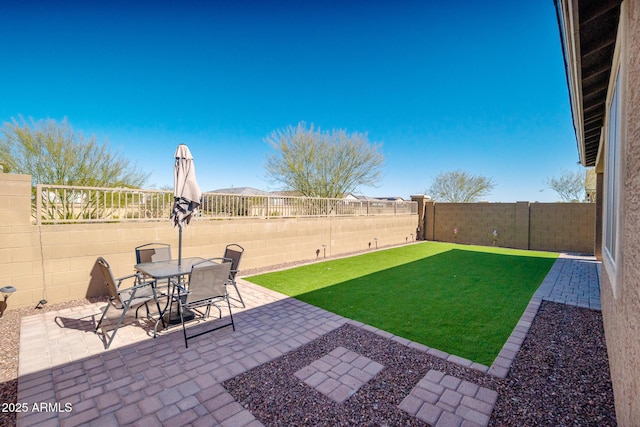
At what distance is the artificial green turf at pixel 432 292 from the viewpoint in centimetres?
399

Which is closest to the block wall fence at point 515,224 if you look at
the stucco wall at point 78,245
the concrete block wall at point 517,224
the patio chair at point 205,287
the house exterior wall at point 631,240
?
the concrete block wall at point 517,224

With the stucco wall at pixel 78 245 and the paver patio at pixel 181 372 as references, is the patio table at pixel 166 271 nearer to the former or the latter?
the paver patio at pixel 181 372

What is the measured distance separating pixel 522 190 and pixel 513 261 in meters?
22.5

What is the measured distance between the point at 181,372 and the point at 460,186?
26900 millimetres

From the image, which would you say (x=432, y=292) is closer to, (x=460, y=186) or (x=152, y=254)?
(x=152, y=254)

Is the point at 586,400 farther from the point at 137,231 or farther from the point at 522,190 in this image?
the point at 522,190

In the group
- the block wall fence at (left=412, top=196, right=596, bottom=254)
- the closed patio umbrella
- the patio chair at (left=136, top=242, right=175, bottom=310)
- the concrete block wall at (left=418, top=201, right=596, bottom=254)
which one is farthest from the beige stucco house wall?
the concrete block wall at (left=418, top=201, right=596, bottom=254)

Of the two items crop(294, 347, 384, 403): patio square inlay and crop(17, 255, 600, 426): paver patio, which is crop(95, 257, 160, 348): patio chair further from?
crop(294, 347, 384, 403): patio square inlay

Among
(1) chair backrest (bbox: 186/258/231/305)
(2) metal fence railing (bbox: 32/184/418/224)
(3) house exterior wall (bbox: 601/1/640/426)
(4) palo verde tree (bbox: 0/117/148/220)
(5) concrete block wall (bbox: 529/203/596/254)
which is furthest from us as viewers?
(5) concrete block wall (bbox: 529/203/596/254)

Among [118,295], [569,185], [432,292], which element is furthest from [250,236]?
[569,185]

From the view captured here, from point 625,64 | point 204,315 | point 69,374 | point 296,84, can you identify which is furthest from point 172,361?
point 296,84

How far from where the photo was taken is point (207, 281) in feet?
12.9

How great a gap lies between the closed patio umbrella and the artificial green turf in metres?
2.63

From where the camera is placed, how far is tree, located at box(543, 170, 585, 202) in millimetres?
23486
